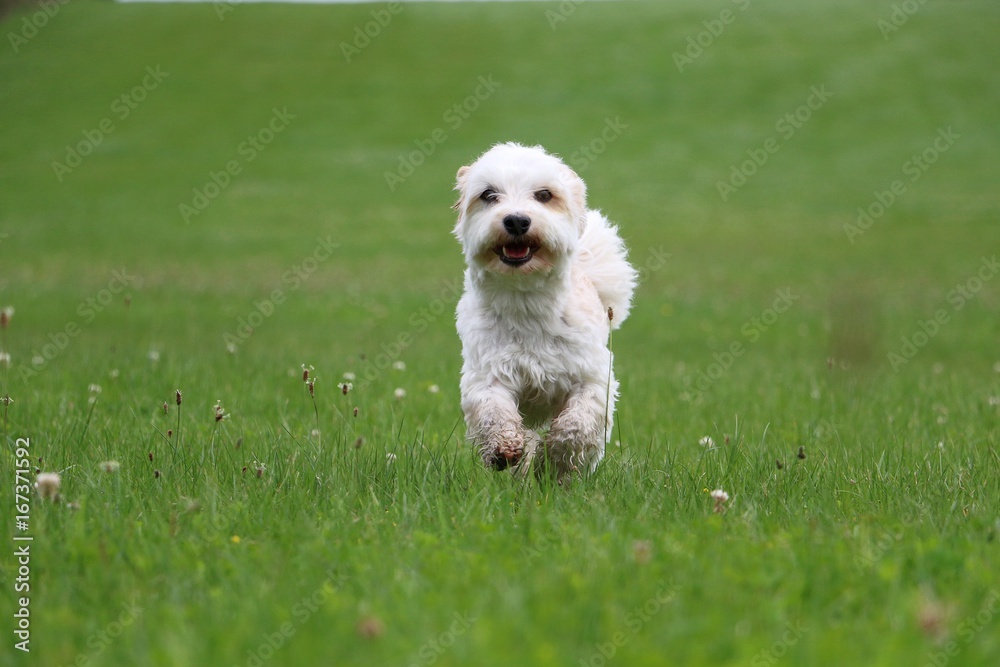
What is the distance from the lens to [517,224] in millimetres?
4879

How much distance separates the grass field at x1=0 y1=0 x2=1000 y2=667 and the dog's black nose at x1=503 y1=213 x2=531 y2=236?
3.71ft

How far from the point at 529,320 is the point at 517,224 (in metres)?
0.56

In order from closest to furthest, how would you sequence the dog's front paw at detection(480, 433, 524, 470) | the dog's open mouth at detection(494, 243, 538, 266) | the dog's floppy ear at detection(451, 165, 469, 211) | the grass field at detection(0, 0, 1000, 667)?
the grass field at detection(0, 0, 1000, 667) → the dog's front paw at detection(480, 433, 524, 470) → the dog's open mouth at detection(494, 243, 538, 266) → the dog's floppy ear at detection(451, 165, 469, 211)

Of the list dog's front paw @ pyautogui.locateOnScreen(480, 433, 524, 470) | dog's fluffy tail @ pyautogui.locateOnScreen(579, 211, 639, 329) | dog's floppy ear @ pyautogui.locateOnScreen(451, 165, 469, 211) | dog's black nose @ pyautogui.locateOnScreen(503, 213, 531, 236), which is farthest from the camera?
dog's fluffy tail @ pyautogui.locateOnScreen(579, 211, 639, 329)

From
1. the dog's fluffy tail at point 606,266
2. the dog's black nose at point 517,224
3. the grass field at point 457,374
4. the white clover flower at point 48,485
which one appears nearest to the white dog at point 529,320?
the dog's black nose at point 517,224

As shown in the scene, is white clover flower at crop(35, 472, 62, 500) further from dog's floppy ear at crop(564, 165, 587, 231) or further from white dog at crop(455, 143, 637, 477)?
dog's floppy ear at crop(564, 165, 587, 231)

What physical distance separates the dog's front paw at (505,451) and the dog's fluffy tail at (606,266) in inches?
70.0

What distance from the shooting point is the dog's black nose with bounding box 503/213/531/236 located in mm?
4867

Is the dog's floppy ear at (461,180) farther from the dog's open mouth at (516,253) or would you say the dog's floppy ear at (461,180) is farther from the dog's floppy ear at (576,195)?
the dog's open mouth at (516,253)

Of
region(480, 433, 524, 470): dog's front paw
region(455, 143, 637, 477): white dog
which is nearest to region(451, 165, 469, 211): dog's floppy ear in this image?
region(455, 143, 637, 477): white dog

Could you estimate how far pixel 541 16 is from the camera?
153ft

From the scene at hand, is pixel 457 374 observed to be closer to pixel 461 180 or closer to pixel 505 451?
pixel 461 180

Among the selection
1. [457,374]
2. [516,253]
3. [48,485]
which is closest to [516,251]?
[516,253]

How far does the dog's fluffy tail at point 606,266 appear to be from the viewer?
20.8 ft
